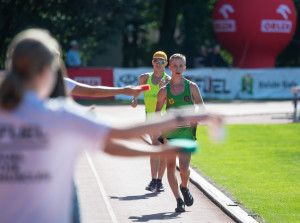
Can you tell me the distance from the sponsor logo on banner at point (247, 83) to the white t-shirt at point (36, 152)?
1155 inches

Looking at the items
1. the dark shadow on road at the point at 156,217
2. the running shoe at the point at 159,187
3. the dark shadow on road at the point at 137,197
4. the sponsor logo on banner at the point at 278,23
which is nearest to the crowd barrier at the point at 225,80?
the sponsor logo on banner at the point at 278,23

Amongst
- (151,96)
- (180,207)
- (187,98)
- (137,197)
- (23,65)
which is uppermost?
(23,65)

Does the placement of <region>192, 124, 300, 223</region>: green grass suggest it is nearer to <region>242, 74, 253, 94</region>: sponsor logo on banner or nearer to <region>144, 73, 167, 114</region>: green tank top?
<region>144, 73, 167, 114</region>: green tank top

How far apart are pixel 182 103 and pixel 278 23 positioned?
1080 inches

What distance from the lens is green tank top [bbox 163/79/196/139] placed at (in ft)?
28.2

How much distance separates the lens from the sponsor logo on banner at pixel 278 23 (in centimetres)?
3478

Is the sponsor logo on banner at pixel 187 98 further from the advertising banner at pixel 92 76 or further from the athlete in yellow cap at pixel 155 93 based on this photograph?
the advertising banner at pixel 92 76

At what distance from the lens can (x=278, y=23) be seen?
115 ft

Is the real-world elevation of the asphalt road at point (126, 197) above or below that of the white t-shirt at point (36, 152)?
below

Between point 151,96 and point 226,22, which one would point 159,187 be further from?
point 226,22

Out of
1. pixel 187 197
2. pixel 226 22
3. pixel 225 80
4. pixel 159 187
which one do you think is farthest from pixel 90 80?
pixel 187 197

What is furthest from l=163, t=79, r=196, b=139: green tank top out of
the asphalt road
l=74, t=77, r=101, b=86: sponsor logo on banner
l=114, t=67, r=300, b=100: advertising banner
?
l=114, t=67, r=300, b=100: advertising banner

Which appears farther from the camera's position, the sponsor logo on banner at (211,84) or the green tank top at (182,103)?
the sponsor logo on banner at (211,84)

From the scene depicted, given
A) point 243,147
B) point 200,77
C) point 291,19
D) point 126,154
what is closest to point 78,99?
point 200,77
